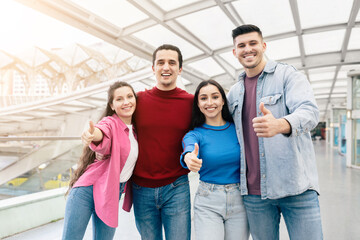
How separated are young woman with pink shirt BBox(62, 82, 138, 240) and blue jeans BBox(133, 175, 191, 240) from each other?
0.53 ft

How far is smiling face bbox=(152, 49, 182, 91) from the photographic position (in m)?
1.87

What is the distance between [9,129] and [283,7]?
22002 mm

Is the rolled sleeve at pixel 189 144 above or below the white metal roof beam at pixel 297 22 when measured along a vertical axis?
below

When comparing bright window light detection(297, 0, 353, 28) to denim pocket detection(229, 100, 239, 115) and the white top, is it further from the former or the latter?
the white top

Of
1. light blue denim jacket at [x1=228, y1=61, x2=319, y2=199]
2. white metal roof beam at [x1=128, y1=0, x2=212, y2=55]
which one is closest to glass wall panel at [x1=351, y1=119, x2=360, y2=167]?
white metal roof beam at [x1=128, y1=0, x2=212, y2=55]

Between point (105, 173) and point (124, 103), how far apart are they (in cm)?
53

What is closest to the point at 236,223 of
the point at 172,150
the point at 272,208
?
the point at 272,208

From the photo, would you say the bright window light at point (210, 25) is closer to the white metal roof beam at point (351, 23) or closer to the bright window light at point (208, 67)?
the bright window light at point (208, 67)

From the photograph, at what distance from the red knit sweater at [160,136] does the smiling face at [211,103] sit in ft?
0.51

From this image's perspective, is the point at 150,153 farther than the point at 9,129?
No

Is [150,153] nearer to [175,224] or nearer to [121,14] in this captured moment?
[175,224]

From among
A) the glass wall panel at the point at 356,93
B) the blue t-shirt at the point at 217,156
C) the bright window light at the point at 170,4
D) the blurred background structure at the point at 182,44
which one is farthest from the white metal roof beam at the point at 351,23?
the blue t-shirt at the point at 217,156

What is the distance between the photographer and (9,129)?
2016 centimetres

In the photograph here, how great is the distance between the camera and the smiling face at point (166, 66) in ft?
6.13
